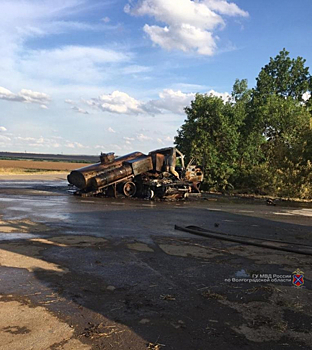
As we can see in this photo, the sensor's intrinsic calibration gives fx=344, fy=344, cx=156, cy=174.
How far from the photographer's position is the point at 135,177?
71.7 ft

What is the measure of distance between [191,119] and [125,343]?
26.4 metres

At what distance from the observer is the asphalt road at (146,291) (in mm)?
3898

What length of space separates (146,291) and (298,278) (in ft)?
9.25

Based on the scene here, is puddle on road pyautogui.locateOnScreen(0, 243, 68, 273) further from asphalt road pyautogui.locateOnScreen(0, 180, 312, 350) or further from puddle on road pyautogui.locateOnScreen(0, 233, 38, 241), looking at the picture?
puddle on road pyautogui.locateOnScreen(0, 233, 38, 241)

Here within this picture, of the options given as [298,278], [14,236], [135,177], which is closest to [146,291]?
[298,278]

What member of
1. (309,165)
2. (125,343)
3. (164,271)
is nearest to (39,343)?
(125,343)

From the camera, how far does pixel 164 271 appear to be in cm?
636

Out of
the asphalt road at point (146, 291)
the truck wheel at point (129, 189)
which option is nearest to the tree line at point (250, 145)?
the truck wheel at point (129, 189)

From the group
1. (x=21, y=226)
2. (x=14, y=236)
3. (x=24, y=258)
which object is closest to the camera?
(x=24, y=258)

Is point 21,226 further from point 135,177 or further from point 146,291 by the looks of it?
point 135,177

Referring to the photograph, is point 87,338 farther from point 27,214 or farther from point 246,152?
point 246,152

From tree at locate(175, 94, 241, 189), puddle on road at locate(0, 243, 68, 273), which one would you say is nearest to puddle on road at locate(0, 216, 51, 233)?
puddle on road at locate(0, 243, 68, 273)

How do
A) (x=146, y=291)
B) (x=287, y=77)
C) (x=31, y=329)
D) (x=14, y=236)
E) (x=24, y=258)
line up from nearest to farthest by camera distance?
(x=31, y=329), (x=146, y=291), (x=24, y=258), (x=14, y=236), (x=287, y=77)

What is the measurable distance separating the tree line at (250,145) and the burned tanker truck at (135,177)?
5853mm
